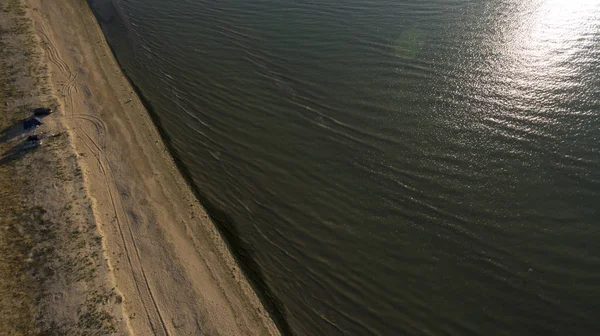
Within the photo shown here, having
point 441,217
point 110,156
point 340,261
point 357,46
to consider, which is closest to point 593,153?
point 441,217

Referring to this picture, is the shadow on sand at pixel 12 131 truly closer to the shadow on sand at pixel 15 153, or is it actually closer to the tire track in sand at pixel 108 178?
the shadow on sand at pixel 15 153

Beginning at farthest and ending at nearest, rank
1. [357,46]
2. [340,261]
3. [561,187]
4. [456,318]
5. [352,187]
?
[357,46], [352,187], [561,187], [340,261], [456,318]

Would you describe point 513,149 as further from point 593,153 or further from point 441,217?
point 441,217

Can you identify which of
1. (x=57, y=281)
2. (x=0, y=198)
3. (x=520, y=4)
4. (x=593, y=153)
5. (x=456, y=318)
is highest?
(x=520, y=4)

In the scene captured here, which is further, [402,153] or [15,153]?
[15,153]

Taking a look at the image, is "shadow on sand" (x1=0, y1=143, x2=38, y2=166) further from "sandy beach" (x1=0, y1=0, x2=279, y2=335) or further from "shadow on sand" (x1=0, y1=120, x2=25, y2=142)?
"shadow on sand" (x1=0, y1=120, x2=25, y2=142)

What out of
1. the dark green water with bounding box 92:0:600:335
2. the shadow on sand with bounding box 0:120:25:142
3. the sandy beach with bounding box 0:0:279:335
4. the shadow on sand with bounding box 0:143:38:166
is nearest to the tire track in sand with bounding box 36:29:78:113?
the sandy beach with bounding box 0:0:279:335

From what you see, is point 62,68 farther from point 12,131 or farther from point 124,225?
point 124,225

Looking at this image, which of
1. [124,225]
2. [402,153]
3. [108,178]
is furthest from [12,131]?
[402,153]

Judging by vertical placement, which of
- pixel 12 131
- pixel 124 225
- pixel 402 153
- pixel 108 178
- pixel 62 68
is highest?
pixel 402 153
